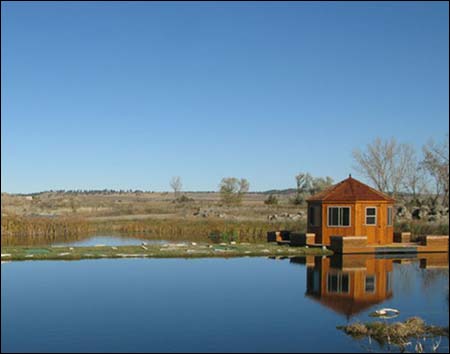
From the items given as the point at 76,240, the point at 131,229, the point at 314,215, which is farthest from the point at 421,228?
the point at 76,240

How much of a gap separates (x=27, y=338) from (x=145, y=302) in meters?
3.53

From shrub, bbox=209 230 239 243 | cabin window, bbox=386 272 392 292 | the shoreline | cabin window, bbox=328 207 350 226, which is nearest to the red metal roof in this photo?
cabin window, bbox=328 207 350 226

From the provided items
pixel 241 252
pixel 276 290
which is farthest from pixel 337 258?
pixel 276 290

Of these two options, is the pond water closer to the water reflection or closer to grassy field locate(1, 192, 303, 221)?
the water reflection

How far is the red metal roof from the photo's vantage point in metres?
24.6

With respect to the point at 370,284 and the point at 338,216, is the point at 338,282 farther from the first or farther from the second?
the point at 338,216

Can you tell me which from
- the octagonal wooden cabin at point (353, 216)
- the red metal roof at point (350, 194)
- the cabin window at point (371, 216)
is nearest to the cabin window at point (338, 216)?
the octagonal wooden cabin at point (353, 216)

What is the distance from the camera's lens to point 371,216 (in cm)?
2466

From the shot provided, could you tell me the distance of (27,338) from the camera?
31.2 feet

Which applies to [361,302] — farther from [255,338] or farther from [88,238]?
[88,238]

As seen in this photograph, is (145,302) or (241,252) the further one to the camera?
(241,252)

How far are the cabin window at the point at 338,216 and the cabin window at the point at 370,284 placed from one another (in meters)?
7.72

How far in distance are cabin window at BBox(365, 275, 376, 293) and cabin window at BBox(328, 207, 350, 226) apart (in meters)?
7.72

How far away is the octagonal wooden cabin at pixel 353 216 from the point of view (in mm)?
24469
